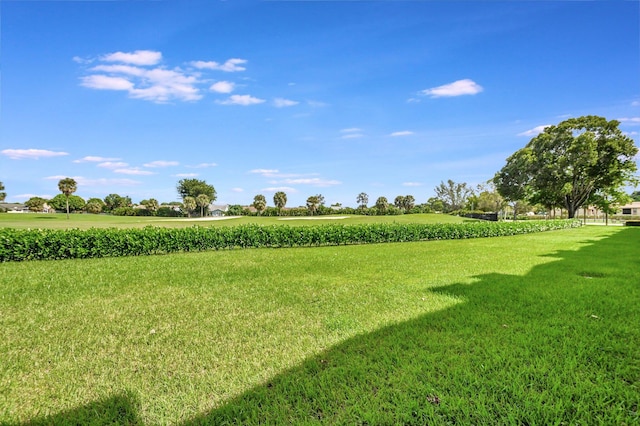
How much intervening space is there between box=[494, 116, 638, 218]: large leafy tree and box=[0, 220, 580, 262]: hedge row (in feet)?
66.5

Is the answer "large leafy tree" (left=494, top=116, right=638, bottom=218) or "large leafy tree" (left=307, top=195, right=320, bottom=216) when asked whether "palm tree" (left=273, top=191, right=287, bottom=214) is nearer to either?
"large leafy tree" (left=307, top=195, right=320, bottom=216)

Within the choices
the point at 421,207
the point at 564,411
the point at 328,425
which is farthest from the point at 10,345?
the point at 421,207

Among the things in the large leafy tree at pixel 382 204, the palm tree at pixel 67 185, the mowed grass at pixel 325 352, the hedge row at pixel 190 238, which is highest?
the palm tree at pixel 67 185

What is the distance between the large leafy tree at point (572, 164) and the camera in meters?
31.6

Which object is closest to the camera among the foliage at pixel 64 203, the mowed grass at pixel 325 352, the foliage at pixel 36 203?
the mowed grass at pixel 325 352

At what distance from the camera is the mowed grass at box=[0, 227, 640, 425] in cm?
233

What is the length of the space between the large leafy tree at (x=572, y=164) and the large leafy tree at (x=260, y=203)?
151 feet

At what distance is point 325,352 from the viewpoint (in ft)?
10.6

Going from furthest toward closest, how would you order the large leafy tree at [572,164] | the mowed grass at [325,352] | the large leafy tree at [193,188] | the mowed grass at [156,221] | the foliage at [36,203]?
1. the large leafy tree at [193,188]
2. the foliage at [36,203]
3. the large leafy tree at [572,164]
4. the mowed grass at [156,221]
5. the mowed grass at [325,352]

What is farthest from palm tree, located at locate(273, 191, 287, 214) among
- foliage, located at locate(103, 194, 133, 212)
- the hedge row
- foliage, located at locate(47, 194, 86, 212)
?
the hedge row

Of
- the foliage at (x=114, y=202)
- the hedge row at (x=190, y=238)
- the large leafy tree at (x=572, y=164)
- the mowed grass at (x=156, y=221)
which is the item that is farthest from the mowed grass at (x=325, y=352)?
the foliage at (x=114, y=202)

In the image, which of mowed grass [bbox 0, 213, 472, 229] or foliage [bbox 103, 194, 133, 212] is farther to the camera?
foliage [bbox 103, 194, 133, 212]

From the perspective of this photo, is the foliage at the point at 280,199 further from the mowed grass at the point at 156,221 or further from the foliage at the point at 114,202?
the foliage at the point at 114,202

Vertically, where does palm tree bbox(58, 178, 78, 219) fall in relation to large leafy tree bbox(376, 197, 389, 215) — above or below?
above
